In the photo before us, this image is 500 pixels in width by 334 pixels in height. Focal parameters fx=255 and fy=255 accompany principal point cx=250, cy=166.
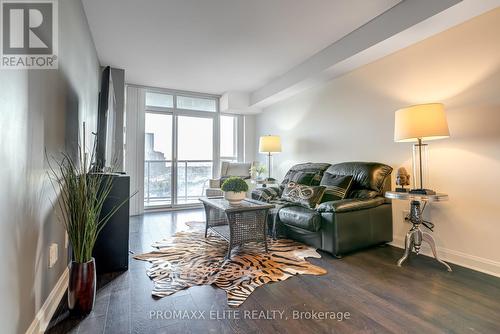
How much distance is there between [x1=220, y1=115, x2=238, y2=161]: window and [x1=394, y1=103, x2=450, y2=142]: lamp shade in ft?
14.1

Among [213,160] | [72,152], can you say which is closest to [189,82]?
[213,160]

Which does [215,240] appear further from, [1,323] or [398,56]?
[398,56]

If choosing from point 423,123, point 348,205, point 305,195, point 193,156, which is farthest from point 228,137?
point 423,123

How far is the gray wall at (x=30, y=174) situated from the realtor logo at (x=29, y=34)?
58 millimetres

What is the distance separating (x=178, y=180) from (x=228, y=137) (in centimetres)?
161

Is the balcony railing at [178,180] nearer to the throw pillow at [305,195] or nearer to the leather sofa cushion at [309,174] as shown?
the leather sofa cushion at [309,174]

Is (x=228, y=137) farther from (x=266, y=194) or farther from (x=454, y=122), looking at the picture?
(x=454, y=122)

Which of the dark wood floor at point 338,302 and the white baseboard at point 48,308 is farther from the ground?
the white baseboard at point 48,308

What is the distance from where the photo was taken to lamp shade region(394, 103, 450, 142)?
2.26m

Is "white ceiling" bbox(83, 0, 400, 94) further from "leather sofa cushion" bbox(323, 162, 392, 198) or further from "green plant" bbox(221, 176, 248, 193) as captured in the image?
"green plant" bbox(221, 176, 248, 193)

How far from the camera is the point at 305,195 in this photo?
314 cm

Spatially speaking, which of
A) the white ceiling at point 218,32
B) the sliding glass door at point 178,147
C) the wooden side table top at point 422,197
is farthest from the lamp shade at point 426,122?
the sliding glass door at point 178,147

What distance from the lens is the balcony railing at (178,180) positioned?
17.5 ft

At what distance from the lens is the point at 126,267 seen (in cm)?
235
